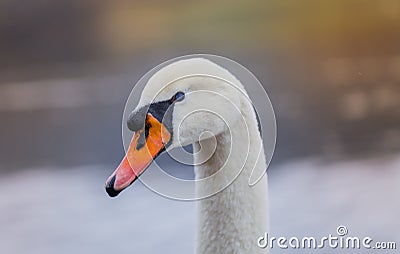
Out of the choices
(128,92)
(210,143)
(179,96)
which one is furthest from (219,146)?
(128,92)

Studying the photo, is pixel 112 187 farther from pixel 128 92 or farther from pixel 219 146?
pixel 128 92

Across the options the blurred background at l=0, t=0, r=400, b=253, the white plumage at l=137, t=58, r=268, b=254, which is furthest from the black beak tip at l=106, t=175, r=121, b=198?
the blurred background at l=0, t=0, r=400, b=253

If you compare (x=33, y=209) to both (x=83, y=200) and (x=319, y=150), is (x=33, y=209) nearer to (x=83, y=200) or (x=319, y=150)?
(x=83, y=200)

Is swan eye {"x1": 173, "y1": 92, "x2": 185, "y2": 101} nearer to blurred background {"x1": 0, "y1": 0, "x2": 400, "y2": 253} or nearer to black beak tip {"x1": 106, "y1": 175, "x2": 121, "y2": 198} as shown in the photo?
black beak tip {"x1": 106, "y1": 175, "x2": 121, "y2": 198}

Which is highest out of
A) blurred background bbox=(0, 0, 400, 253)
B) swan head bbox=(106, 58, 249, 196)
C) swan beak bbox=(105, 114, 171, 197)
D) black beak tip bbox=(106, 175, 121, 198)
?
blurred background bbox=(0, 0, 400, 253)

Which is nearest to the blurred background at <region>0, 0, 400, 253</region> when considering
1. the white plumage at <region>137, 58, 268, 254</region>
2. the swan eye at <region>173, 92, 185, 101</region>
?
the white plumage at <region>137, 58, 268, 254</region>

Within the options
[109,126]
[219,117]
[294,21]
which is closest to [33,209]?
[109,126]

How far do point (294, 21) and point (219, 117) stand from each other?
0.43 m

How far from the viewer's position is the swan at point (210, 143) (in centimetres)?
97

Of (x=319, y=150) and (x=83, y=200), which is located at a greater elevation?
(x=319, y=150)

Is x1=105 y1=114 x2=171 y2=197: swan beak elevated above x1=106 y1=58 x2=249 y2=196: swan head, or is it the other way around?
x1=106 y1=58 x2=249 y2=196: swan head

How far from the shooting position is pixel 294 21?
1337 millimetres

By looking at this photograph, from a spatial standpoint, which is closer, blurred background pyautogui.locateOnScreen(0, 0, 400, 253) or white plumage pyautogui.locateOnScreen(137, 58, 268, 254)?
white plumage pyautogui.locateOnScreen(137, 58, 268, 254)

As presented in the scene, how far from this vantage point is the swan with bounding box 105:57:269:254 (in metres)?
0.97
